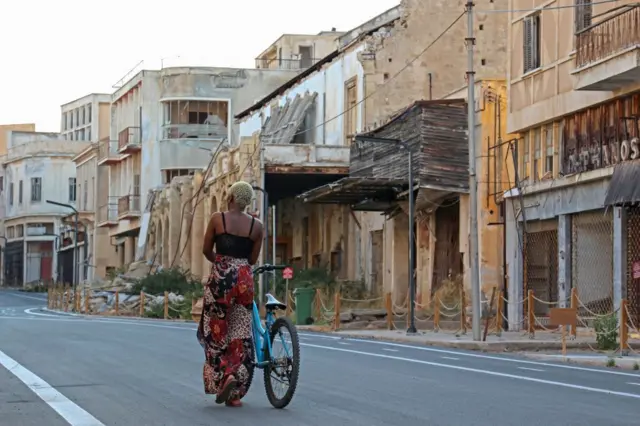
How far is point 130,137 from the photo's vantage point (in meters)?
83.6

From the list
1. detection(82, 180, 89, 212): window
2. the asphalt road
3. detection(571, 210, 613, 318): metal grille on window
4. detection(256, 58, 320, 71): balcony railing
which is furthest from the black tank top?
detection(82, 180, 89, 212): window

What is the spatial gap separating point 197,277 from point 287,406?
54015 millimetres

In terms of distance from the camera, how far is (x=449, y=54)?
4959 centimetres

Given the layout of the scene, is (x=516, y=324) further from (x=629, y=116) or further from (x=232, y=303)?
(x=232, y=303)

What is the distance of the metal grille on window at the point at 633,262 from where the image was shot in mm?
29594

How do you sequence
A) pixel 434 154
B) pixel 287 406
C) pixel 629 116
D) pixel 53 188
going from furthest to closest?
pixel 53 188 < pixel 434 154 < pixel 629 116 < pixel 287 406

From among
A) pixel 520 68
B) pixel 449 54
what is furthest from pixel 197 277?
pixel 520 68

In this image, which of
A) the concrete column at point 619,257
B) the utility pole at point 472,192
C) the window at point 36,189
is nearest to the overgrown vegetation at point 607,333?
the utility pole at point 472,192

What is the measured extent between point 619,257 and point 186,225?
1648 inches

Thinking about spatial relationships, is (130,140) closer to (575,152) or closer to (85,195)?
(85,195)

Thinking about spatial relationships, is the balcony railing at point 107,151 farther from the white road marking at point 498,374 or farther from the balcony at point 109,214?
the white road marking at point 498,374

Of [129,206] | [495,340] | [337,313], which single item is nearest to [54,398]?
[495,340]

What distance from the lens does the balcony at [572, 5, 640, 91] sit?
1123 inches

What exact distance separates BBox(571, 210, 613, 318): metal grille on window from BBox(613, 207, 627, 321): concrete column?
671 millimetres
